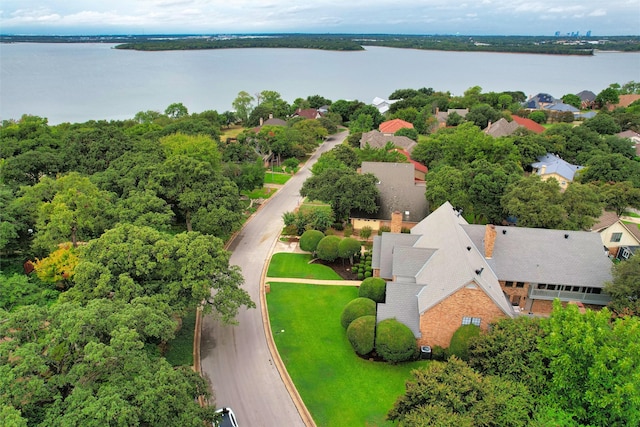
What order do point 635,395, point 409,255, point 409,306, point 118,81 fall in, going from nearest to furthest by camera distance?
point 635,395, point 409,306, point 409,255, point 118,81

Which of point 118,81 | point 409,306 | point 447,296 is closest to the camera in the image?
point 447,296

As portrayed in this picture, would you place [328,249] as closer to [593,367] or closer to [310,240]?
[310,240]

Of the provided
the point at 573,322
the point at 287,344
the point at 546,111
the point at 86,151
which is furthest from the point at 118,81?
the point at 573,322

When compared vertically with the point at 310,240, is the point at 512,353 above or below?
above

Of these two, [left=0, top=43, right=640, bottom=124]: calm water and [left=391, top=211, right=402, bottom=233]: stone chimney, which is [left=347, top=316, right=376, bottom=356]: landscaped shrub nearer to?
[left=391, top=211, right=402, bottom=233]: stone chimney

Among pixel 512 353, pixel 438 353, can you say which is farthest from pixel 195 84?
pixel 512 353

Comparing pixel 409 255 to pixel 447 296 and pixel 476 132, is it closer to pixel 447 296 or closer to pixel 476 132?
pixel 447 296

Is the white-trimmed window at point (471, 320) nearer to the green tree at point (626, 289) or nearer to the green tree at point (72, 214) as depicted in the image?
the green tree at point (626, 289)
